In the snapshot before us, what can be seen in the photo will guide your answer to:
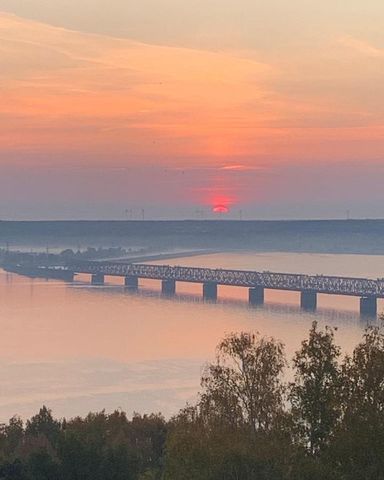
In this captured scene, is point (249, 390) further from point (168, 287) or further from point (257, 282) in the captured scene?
point (168, 287)

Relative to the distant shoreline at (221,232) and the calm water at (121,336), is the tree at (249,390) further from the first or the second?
the distant shoreline at (221,232)

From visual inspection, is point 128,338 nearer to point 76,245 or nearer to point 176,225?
point 176,225

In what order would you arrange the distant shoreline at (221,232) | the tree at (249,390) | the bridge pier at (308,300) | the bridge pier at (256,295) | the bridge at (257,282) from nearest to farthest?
the tree at (249,390)
the bridge pier at (308,300)
the bridge at (257,282)
the bridge pier at (256,295)
the distant shoreline at (221,232)

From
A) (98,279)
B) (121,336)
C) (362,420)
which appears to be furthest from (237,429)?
(98,279)

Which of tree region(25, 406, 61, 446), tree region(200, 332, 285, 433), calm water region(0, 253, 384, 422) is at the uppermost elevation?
tree region(200, 332, 285, 433)

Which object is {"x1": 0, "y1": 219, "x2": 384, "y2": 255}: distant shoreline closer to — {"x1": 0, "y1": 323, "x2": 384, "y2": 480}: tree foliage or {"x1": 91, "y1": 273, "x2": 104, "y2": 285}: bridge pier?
{"x1": 91, "y1": 273, "x2": 104, "y2": 285}: bridge pier

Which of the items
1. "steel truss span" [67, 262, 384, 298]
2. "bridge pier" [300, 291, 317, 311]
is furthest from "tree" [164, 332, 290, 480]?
"bridge pier" [300, 291, 317, 311]

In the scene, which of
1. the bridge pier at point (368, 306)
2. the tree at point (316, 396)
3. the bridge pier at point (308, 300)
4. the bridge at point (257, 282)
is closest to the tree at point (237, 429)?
the tree at point (316, 396)

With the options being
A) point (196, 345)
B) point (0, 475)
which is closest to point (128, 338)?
point (196, 345)
